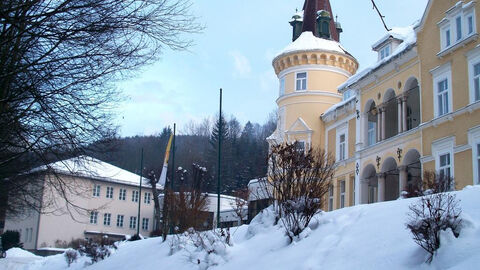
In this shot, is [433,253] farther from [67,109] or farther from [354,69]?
[354,69]

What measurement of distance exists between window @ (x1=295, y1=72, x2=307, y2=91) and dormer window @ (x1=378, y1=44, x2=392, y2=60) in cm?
725

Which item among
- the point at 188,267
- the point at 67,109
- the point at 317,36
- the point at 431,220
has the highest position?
the point at 317,36

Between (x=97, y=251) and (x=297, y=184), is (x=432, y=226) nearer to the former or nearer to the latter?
(x=297, y=184)

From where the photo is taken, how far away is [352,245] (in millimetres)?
10609

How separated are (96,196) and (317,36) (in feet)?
109

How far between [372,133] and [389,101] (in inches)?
109

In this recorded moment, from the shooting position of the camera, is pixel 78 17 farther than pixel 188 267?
No

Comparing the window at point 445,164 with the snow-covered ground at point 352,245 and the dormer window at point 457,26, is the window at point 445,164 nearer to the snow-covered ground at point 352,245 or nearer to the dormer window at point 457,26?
the dormer window at point 457,26

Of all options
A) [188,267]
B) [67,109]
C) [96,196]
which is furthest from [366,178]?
[96,196]

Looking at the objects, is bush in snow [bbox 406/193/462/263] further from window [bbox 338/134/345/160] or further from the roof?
the roof

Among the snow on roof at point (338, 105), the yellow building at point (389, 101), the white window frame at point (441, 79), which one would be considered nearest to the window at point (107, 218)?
the yellow building at point (389, 101)

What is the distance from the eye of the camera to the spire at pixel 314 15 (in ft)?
131

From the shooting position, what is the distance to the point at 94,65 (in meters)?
10.9

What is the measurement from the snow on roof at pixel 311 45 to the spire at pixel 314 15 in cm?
124
